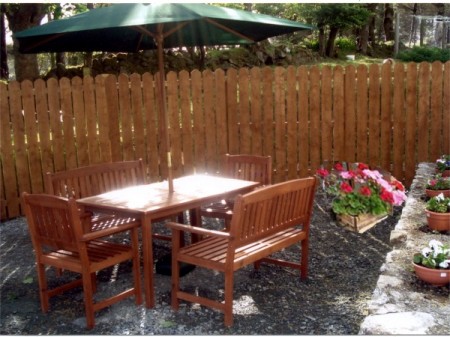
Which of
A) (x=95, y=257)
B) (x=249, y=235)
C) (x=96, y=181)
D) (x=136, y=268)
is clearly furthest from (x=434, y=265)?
(x=96, y=181)

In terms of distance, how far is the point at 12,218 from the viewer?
7285mm

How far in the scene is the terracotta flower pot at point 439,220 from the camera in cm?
434

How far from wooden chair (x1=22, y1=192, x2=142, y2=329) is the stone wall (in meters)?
1.84

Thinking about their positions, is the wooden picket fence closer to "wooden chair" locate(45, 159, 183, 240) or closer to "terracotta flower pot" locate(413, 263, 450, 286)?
"wooden chair" locate(45, 159, 183, 240)

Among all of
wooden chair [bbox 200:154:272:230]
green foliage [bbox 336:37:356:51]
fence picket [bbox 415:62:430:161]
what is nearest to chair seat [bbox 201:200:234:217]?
wooden chair [bbox 200:154:272:230]

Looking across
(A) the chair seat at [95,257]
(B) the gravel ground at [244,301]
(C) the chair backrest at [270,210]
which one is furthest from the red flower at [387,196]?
(A) the chair seat at [95,257]

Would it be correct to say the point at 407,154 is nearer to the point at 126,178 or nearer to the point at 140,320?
the point at 126,178

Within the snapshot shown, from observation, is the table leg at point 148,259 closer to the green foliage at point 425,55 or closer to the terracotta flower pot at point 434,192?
the terracotta flower pot at point 434,192

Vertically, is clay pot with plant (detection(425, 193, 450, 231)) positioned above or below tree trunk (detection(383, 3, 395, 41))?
below

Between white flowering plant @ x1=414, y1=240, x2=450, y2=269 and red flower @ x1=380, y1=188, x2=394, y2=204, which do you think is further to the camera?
red flower @ x1=380, y1=188, x2=394, y2=204

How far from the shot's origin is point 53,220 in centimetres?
385

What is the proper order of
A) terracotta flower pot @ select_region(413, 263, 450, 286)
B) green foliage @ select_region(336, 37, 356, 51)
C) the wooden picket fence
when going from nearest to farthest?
terracotta flower pot @ select_region(413, 263, 450, 286), the wooden picket fence, green foliage @ select_region(336, 37, 356, 51)

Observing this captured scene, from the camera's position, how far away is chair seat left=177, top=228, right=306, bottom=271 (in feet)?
12.4

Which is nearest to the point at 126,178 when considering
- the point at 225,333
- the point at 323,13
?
the point at 225,333
